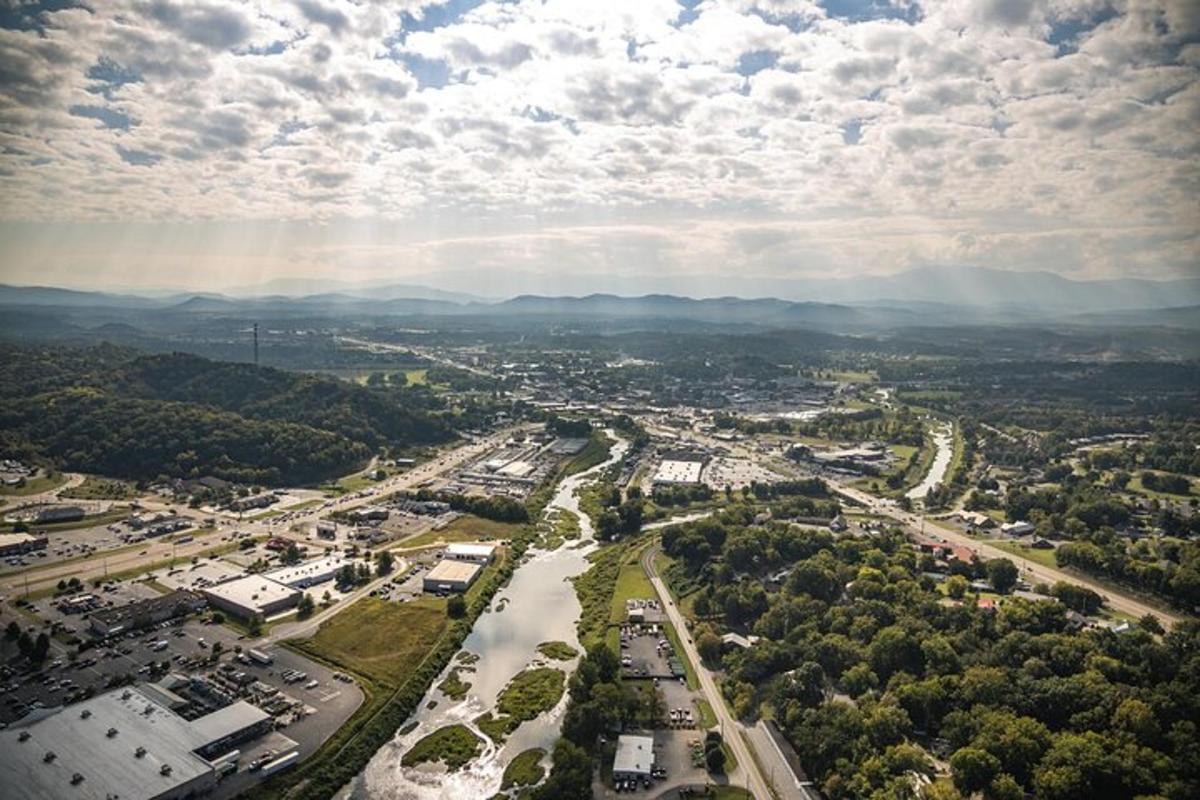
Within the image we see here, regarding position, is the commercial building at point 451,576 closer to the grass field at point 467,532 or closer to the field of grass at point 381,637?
the field of grass at point 381,637

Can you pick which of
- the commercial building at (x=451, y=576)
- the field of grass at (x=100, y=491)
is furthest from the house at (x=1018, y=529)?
the field of grass at (x=100, y=491)

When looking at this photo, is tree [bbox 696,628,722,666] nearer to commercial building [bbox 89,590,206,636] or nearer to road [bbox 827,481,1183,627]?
road [bbox 827,481,1183,627]

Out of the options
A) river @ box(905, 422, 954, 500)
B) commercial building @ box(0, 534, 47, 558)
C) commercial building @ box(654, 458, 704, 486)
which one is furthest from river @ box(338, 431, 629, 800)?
river @ box(905, 422, 954, 500)

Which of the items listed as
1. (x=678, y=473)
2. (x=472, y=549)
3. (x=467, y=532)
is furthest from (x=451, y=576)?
(x=678, y=473)

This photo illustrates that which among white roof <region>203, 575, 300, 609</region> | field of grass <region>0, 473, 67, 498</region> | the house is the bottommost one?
field of grass <region>0, 473, 67, 498</region>

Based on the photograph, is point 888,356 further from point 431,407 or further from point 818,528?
point 818,528

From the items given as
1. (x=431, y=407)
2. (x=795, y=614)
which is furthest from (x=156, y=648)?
(x=431, y=407)
